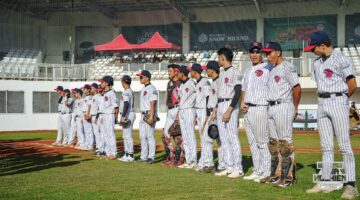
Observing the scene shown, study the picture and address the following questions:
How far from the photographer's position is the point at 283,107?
28.4 ft

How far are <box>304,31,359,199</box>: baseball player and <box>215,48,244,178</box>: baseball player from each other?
2274 mm

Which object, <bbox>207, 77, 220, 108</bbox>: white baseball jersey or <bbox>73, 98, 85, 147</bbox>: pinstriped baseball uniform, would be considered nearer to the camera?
<bbox>207, 77, 220, 108</bbox>: white baseball jersey

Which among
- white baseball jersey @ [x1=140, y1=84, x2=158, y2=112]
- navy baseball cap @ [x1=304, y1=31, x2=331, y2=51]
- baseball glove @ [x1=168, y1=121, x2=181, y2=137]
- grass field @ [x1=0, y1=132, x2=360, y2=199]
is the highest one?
navy baseball cap @ [x1=304, y1=31, x2=331, y2=51]

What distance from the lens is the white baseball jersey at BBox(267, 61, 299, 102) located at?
8688 mm

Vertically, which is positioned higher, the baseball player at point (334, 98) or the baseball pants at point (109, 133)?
the baseball player at point (334, 98)

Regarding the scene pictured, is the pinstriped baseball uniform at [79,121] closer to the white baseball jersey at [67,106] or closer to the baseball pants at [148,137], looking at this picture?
the white baseball jersey at [67,106]

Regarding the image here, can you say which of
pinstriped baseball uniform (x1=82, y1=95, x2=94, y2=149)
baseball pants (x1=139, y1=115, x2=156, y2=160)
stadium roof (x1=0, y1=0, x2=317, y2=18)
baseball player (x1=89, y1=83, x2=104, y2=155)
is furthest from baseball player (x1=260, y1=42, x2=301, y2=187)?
stadium roof (x1=0, y1=0, x2=317, y2=18)

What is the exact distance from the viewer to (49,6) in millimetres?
46469

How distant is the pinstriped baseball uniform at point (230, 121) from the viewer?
1015cm

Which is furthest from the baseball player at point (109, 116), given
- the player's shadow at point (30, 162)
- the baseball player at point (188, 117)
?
the baseball player at point (188, 117)

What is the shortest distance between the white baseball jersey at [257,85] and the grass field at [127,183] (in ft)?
4.70

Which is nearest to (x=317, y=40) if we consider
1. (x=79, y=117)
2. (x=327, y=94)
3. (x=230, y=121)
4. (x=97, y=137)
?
(x=327, y=94)

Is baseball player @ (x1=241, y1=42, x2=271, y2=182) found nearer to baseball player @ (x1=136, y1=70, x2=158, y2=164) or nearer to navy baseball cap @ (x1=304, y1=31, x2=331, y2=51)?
navy baseball cap @ (x1=304, y1=31, x2=331, y2=51)

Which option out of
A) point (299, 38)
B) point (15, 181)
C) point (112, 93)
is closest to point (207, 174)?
point (15, 181)
